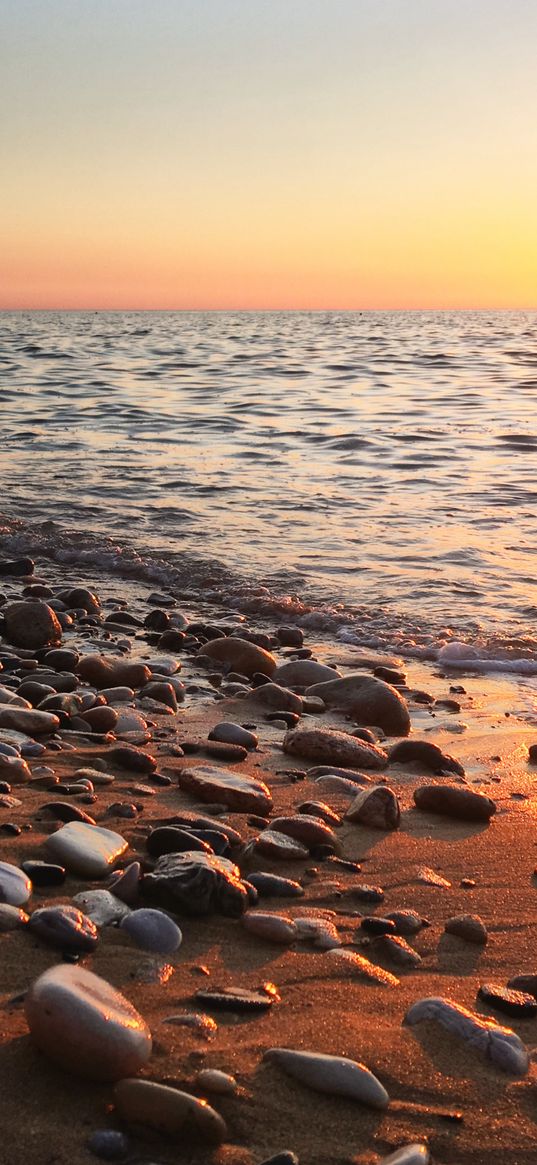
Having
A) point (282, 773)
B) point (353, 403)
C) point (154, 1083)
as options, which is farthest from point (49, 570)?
point (353, 403)

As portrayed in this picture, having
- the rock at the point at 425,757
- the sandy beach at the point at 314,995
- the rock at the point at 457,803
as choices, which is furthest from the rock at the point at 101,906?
the rock at the point at 425,757

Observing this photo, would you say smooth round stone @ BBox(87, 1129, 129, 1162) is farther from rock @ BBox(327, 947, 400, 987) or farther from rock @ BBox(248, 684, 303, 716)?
rock @ BBox(248, 684, 303, 716)

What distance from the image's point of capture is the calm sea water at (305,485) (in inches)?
288

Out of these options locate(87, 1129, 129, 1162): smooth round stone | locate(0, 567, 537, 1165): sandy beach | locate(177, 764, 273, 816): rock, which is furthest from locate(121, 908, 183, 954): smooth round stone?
locate(177, 764, 273, 816): rock

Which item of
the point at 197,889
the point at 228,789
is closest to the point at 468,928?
the point at 197,889

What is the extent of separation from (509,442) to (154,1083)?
1297 cm

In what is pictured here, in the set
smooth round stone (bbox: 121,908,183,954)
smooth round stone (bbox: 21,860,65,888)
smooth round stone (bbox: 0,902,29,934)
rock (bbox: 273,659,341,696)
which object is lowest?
rock (bbox: 273,659,341,696)

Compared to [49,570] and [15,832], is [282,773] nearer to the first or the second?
[15,832]

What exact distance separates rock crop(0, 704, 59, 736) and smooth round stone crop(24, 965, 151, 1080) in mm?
2096

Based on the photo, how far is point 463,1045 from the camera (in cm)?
204

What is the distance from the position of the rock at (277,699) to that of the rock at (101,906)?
90.9 inches

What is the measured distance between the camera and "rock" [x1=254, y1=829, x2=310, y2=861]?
9.62 ft

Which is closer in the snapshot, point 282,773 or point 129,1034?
point 129,1034

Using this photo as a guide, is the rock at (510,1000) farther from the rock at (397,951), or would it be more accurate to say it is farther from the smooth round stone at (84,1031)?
the smooth round stone at (84,1031)
